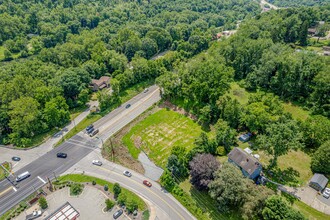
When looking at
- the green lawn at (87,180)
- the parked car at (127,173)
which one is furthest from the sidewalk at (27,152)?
the parked car at (127,173)

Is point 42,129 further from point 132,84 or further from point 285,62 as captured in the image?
point 285,62

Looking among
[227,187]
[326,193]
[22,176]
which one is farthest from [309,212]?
[22,176]

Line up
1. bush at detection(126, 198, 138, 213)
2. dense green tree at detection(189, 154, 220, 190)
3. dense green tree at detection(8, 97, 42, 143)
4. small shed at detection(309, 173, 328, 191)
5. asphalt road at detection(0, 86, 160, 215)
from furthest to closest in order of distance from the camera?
1. dense green tree at detection(8, 97, 42, 143)
2. asphalt road at detection(0, 86, 160, 215)
3. small shed at detection(309, 173, 328, 191)
4. dense green tree at detection(189, 154, 220, 190)
5. bush at detection(126, 198, 138, 213)

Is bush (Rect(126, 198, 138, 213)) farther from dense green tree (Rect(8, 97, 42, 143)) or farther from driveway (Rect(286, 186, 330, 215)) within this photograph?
dense green tree (Rect(8, 97, 42, 143))

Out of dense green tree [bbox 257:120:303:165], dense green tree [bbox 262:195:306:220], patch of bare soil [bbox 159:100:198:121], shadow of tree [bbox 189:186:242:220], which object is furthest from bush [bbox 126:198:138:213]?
patch of bare soil [bbox 159:100:198:121]

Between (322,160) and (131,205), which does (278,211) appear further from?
(131,205)

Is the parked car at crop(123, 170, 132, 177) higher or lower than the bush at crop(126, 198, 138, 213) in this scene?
lower

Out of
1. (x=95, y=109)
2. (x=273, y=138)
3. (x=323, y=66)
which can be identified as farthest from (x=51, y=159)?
(x=323, y=66)

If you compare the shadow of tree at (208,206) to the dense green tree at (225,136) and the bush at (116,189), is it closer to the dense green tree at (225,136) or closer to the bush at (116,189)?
the dense green tree at (225,136)
